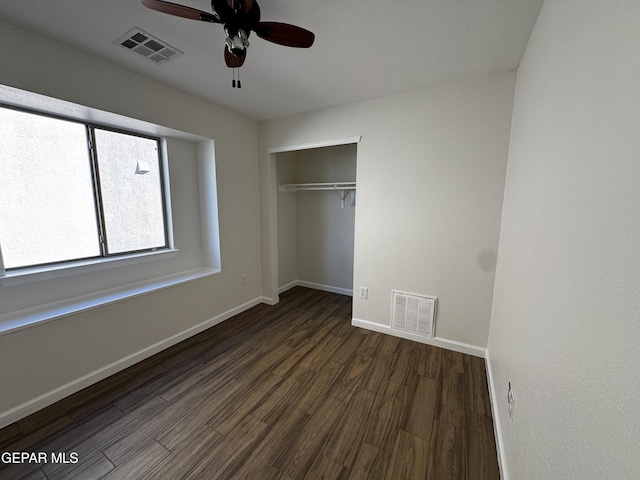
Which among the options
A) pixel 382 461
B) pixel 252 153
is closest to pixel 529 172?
pixel 382 461

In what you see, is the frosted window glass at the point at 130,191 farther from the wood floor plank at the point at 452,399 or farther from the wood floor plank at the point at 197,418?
the wood floor plank at the point at 452,399

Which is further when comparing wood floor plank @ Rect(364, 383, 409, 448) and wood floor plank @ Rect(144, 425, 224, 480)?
wood floor plank @ Rect(364, 383, 409, 448)

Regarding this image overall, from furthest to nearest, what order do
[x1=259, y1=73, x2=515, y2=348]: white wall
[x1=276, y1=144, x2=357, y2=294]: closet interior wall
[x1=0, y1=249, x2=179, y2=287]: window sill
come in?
[x1=276, y1=144, x2=357, y2=294]: closet interior wall, [x1=259, y1=73, x2=515, y2=348]: white wall, [x1=0, y1=249, x2=179, y2=287]: window sill

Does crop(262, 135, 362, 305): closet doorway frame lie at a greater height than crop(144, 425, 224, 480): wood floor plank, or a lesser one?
greater

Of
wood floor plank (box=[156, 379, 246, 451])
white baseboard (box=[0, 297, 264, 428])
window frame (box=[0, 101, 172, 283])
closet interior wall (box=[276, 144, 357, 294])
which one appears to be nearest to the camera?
wood floor plank (box=[156, 379, 246, 451])

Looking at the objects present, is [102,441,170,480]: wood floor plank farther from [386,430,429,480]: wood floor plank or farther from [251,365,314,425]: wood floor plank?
[386,430,429,480]: wood floor plank

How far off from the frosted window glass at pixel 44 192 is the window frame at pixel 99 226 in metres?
0.03

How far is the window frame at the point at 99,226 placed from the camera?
1810 mm

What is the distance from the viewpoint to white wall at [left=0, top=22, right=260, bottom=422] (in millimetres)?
1581

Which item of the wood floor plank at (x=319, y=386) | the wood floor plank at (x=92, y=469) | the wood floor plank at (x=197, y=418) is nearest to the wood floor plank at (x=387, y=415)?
the wood floor plank at (x=319, y=386)

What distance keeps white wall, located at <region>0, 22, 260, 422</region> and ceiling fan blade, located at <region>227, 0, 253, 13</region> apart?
4.80 ft

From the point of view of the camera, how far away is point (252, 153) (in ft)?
10.6

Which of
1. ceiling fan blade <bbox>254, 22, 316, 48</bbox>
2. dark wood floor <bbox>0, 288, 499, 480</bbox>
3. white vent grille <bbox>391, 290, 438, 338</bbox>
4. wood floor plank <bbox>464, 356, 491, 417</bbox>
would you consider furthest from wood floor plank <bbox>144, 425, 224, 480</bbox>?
ceiling fan blade <bbox>254, 22, 316, 48</bbox>

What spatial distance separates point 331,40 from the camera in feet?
5.32
